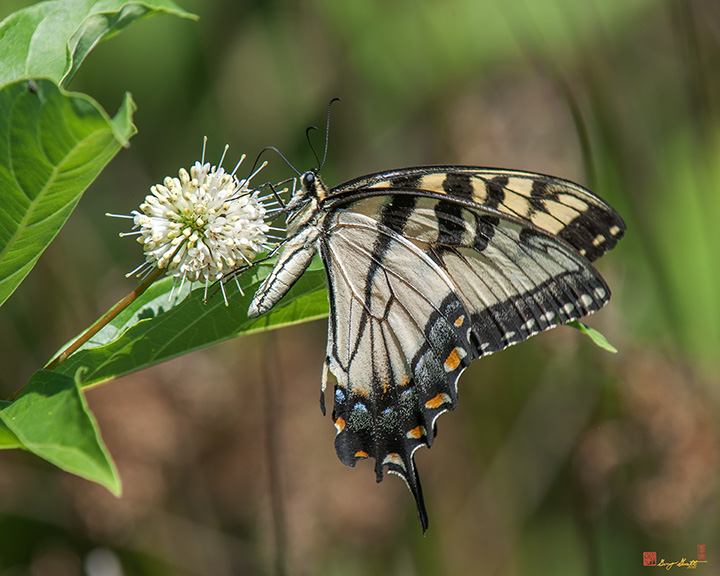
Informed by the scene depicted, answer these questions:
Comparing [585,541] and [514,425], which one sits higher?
[514,425]

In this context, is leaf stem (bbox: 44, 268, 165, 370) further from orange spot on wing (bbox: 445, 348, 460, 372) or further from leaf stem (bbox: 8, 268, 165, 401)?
orange spot on wing (bbox: 445, 348, 460, 372)

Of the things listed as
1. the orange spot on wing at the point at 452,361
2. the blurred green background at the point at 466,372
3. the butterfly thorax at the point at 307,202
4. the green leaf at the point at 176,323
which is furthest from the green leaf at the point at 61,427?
the blurred green background at the point at 466,372

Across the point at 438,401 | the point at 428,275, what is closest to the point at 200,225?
the point at 428,275

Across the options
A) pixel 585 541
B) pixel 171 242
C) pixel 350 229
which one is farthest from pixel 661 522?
pixel 171 242

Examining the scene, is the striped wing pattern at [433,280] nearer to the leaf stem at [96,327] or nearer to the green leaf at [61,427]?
the leaf stem at [96,327]

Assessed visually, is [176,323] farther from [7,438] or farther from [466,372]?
A: [466,372]

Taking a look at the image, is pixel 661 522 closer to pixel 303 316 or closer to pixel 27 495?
pixel 303 316
